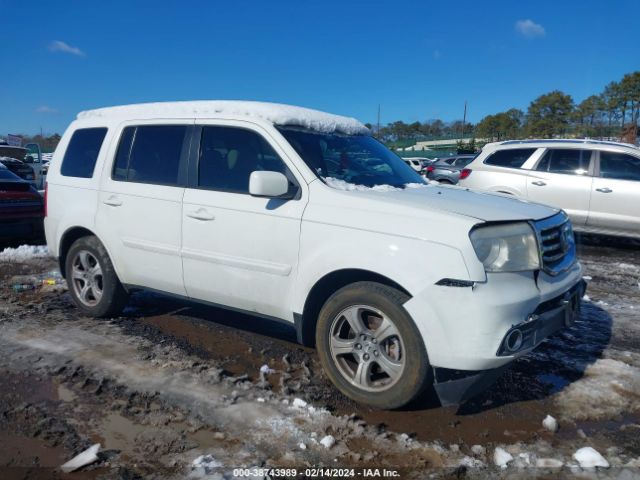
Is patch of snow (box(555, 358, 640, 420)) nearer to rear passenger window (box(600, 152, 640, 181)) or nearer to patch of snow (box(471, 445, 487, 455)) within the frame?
patch of snow (box(471, 445, 487, 455))

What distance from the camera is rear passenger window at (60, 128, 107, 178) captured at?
492 centimetres

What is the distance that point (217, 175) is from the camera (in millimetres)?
4078

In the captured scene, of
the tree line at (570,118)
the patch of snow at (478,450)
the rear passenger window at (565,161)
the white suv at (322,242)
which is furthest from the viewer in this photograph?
the tree line at (570,118)

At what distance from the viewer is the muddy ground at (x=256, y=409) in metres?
2.80

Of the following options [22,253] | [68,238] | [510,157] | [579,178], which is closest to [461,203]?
[68,238]

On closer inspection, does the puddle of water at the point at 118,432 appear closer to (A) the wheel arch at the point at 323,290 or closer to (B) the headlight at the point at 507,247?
(A) the wheel arch at the point at 323,290

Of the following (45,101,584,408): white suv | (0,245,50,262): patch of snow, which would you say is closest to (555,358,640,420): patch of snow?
(45,101,584,408): white suv

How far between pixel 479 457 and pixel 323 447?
0.84 metres

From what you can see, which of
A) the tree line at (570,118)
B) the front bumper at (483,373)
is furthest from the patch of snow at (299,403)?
the tree line at (570,118)

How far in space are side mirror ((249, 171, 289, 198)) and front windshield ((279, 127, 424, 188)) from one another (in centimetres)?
31

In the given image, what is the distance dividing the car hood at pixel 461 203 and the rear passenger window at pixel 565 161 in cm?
563

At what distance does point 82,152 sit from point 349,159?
8.78ft

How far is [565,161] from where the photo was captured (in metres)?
8.88

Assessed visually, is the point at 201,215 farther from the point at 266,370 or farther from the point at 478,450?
the point at 478,450
